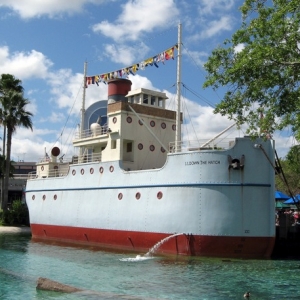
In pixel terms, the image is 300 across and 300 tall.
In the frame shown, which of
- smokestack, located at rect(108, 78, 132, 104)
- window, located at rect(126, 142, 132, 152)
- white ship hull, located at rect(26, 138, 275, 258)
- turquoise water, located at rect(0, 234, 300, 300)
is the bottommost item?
turquoise water, located at rect(0, 234, 300, 300)

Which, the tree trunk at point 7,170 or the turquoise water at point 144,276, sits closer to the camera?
the turquoise water at point 144,276

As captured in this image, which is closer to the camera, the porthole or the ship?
the ship

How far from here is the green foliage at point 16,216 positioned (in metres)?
35.6

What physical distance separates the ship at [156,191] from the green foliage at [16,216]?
754cm

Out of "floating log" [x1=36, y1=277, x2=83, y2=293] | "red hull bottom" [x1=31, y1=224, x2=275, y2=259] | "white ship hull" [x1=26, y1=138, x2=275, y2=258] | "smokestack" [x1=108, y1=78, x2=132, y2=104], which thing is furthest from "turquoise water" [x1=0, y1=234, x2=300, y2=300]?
"smokestack" [x1=108, y1=78, x2=132, y2=104]

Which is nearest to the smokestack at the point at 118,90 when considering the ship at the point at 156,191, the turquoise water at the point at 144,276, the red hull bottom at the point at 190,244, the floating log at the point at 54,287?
the ship at the point at 156,191

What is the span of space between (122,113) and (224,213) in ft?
26.3

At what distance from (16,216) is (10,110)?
323 inches

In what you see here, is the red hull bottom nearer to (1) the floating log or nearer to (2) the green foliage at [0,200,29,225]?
(1) the floating log

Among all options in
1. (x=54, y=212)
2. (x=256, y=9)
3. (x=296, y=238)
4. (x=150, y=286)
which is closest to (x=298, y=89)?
(x=256, y=9)

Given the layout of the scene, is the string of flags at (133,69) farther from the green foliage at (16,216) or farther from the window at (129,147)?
the green foliage at (16,216)

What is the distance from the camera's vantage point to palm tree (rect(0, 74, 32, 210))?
3634cm

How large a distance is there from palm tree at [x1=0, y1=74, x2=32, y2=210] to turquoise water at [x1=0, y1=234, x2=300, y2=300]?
51.9ft

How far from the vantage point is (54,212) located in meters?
27.0
